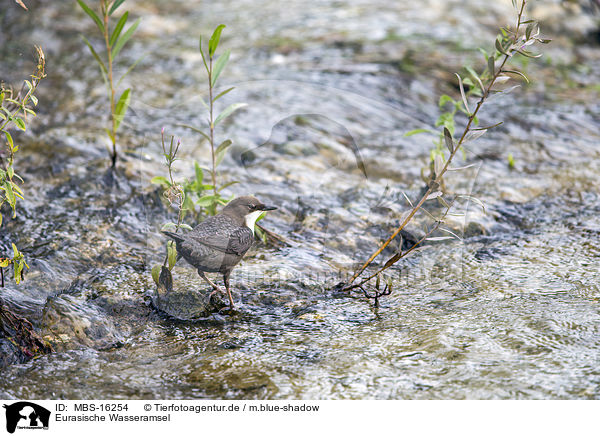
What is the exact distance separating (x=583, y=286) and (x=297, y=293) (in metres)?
1.71

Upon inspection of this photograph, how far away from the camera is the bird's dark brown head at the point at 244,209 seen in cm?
347

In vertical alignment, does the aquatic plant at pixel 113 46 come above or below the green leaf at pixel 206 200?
above

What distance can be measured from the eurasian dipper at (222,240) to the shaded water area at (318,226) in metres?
0.31

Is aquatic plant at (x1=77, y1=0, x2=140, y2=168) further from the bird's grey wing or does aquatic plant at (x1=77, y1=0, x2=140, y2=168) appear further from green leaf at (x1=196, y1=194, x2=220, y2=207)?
the bird's grey wing

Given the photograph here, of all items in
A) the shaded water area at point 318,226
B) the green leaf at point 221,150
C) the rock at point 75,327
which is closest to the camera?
the shaded water area at point 318,226

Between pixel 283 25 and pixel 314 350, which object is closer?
pixel 314 350

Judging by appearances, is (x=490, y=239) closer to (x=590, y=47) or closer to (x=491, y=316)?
(x=491, y=316)

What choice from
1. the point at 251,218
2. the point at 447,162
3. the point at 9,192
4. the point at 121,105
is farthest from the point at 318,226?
the point at 9,192

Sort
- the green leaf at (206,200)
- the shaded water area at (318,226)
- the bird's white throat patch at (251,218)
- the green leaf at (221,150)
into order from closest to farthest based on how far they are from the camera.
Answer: the shaded water area at (318,226) < the bird's white throat patch at (251,218) < the green leaf at (206,200) < the green leaf at (221,150)

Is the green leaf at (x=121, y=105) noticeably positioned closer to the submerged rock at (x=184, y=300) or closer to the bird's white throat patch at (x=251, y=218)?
the bird's white throat patch at (x=251, y=218)

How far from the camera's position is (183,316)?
3.27 meters

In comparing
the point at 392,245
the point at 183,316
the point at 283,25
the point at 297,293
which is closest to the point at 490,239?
the point at 392,245

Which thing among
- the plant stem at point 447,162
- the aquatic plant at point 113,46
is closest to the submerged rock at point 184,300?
the plant stem at point 447,162
